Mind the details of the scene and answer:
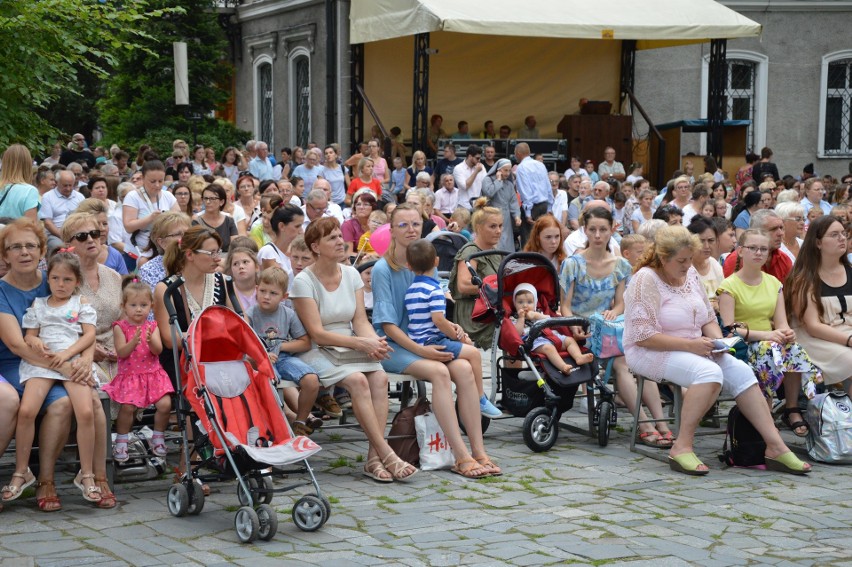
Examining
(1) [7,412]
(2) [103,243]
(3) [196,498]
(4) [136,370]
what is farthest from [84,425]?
(2) [103,243]

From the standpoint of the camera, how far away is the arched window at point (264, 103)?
30.0 metres

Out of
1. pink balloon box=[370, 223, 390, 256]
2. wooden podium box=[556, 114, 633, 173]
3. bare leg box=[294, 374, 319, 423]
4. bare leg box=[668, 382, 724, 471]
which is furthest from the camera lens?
wooden podium box=[556, 114, 633, 173]

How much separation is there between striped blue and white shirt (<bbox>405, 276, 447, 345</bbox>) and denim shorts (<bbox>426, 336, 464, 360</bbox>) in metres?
0.03

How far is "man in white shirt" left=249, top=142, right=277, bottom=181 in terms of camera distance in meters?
21.2

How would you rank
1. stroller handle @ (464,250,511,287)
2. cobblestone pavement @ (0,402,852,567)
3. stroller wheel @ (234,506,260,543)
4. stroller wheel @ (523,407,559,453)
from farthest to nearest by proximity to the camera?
stroller handle @ (464,250,511,287)
stroller wheel @ (523,407,559,453)
stroller wheel @ (234,506,260,543)
cobblestone pavement @ (0,402,852,567)

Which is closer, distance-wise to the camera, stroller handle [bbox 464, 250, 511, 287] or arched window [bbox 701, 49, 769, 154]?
stroller handle [bbox 464, 250, 511, 287]

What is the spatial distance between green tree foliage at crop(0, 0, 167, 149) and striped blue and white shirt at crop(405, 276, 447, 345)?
18.1ft

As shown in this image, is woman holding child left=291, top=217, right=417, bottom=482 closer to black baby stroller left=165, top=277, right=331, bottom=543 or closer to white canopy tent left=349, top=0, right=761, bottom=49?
black baby stroller left=165, top=277, right=331, bottom=543

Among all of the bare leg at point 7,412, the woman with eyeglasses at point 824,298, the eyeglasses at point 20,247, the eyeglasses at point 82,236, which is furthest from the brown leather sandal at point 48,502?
the woman with eyeglasses at point 824,298

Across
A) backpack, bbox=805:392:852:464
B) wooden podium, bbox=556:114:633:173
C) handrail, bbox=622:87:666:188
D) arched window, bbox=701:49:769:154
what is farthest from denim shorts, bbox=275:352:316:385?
arched window, bbox=701:49:769:154

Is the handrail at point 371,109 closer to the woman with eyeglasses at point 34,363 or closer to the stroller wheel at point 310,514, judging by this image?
the woman with eyeglasses at point 34,363

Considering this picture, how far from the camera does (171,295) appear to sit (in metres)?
7.08

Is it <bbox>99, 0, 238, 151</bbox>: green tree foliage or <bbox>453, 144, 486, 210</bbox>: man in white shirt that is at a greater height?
<bbox>99, 0, 238, 151</bbox>: green tree foliage

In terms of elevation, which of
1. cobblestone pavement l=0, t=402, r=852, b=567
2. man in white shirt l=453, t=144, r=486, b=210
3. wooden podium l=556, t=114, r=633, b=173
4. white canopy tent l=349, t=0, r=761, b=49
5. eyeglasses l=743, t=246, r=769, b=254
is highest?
white canopy tent l=349, t=0, r=761, b=49
